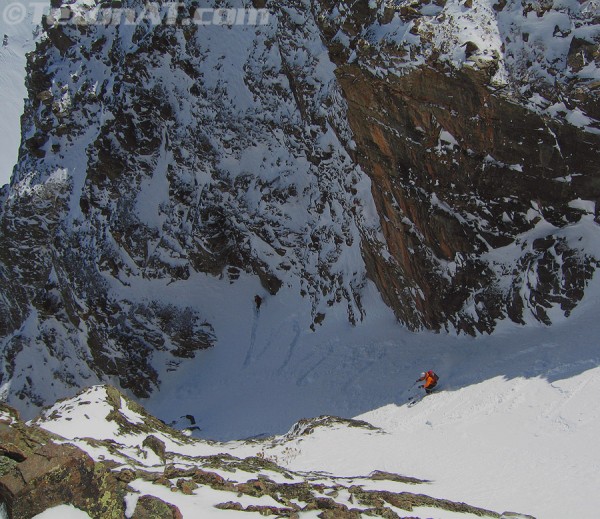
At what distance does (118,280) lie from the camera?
1387 inches

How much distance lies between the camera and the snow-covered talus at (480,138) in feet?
58.8

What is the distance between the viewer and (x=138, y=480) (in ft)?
29.2

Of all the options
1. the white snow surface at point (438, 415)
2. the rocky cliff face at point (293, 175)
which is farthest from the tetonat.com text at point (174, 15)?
the white snow surface at point (438, 415)

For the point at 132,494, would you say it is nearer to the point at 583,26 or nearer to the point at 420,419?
the point at 420,419

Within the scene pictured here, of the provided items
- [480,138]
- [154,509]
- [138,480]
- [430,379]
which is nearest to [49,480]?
[154,509]

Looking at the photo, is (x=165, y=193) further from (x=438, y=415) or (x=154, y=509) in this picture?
(x=154, y=509)

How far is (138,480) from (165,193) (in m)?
26.5

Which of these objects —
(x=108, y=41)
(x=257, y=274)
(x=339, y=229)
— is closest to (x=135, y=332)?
(x=257, y=274)

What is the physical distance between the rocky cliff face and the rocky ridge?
10389 mm

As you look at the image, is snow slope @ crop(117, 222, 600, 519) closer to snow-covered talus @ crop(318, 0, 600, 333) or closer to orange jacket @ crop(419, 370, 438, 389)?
orange jacket @ crop(419, 370, 438, 389)

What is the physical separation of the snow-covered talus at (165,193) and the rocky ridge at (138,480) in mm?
14797

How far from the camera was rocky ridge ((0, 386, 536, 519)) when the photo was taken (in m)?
7.70

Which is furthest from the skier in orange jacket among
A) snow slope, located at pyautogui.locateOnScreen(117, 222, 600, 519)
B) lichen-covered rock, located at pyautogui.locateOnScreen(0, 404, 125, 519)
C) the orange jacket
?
lichen-covered rock, located at pyautogui.locateOnScreen(0, 404, 125, 519)

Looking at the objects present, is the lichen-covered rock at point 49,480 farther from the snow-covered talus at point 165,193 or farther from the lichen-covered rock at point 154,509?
the snow-covered talus at point 165,193
